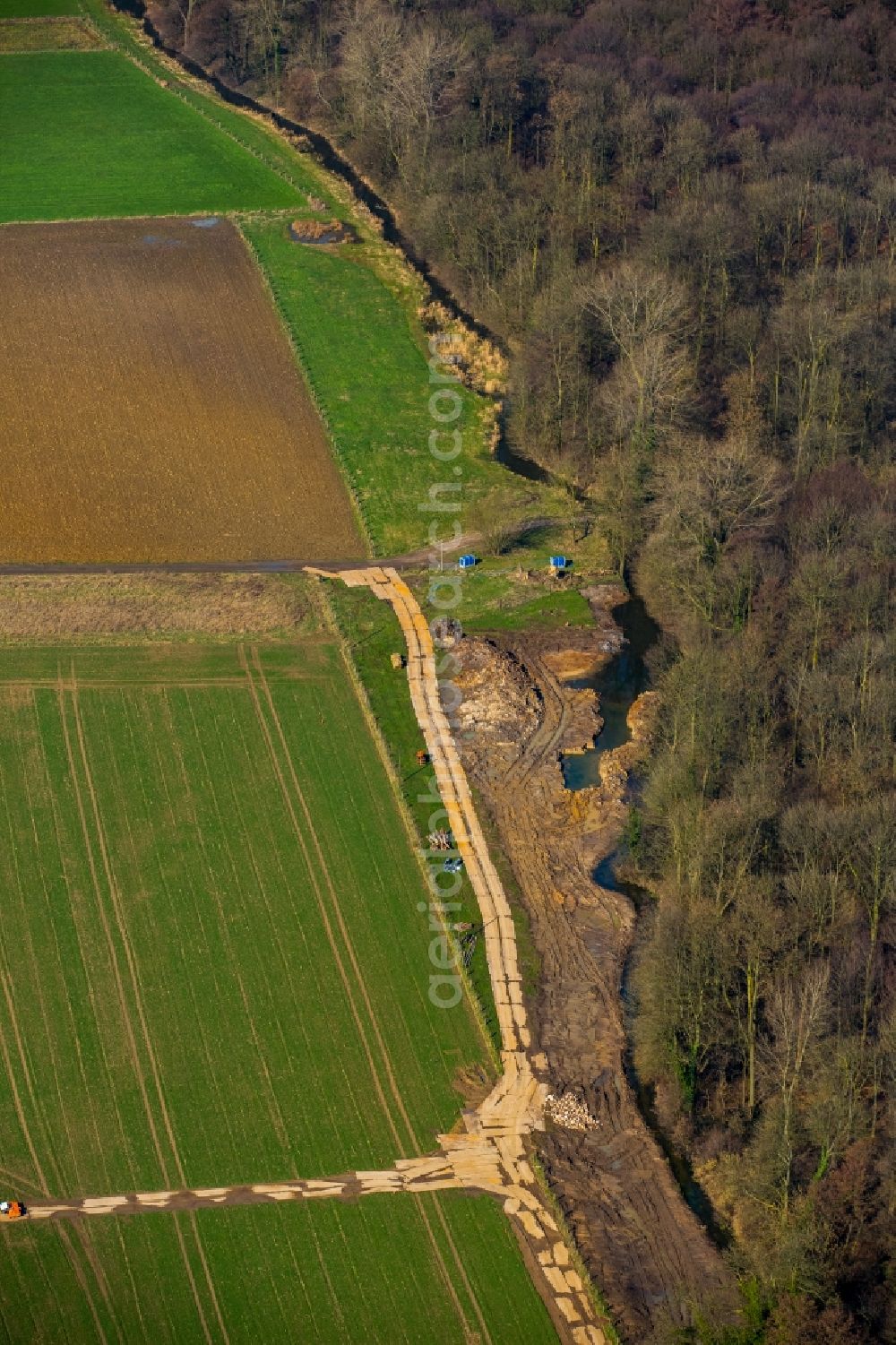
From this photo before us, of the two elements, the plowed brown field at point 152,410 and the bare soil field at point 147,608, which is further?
the plowed brown field at point 152,410

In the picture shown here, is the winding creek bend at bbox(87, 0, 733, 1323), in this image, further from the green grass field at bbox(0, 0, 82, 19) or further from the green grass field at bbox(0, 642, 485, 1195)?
the green grass field at bbox(0, 0, 82, 19)

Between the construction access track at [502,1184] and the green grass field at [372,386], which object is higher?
the green grass field at [372,386]

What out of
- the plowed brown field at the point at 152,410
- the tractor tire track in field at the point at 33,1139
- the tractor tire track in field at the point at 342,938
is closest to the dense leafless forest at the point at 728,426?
the tractor tire track in field at the point at 342,938

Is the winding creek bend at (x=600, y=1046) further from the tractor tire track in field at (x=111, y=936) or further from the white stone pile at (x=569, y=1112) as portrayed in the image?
the tractor tire track in field at (x=111, y=936)

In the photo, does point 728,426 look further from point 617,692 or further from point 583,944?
point 583,944

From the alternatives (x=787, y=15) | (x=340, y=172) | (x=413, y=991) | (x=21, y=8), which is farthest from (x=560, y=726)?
(x=21, y=8)

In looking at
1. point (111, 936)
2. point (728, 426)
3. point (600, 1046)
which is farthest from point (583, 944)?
point (728, 426)

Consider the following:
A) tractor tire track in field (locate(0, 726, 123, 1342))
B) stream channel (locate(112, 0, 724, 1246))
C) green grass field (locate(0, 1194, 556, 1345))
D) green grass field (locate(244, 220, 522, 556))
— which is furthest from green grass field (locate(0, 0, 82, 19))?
green grass field (locate(0, 1194, 556, 1345))
